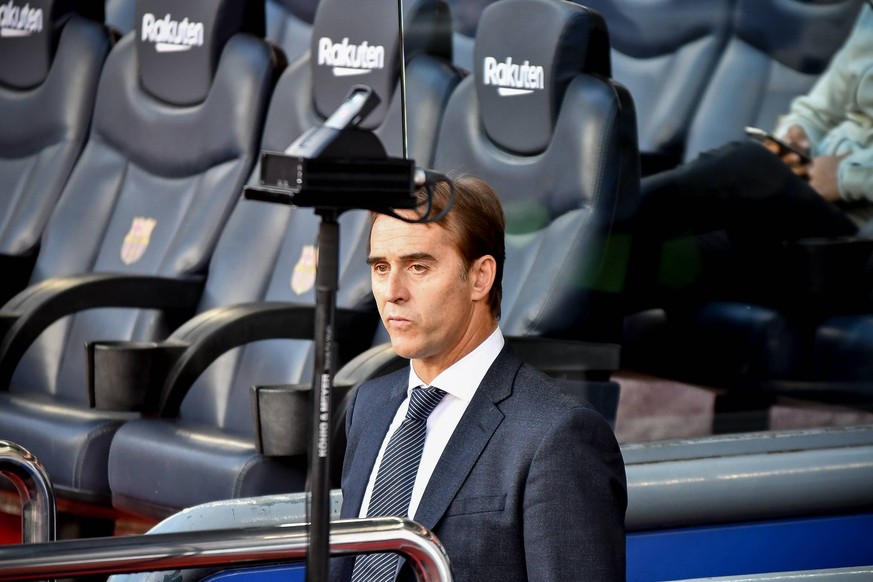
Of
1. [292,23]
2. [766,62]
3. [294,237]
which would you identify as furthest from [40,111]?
[766,62]

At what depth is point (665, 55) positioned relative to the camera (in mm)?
2160

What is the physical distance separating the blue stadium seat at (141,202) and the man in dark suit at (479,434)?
5.11ft

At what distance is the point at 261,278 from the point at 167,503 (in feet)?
2.27

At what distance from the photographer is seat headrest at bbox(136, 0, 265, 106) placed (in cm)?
345

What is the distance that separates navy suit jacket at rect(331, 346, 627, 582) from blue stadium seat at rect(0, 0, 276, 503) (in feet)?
5.29

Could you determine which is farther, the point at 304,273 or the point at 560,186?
the point at 304,273

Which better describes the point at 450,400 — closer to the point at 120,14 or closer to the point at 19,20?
the point at 19,20

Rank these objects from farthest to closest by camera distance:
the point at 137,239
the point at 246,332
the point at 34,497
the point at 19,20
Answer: the point at 19,20 → the point at 137,239 → the point at 246,332 → the point at 34,497

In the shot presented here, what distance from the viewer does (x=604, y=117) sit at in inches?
86.2

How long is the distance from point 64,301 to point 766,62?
5.33 ft

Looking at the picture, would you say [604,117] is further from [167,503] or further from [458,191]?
[167,503]

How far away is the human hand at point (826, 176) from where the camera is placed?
2.21 metres

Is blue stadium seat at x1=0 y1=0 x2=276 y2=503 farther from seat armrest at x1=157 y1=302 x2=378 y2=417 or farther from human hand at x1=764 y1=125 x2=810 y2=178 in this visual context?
human hand at x1=764 y1=125 x2=810 y2=178

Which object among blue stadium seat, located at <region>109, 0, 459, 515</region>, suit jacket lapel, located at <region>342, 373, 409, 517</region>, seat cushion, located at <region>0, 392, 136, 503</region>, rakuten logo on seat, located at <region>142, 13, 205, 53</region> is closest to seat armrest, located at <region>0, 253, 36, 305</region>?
rakuten logo on seat, located at <region>142, 13, 205, 53</region>
